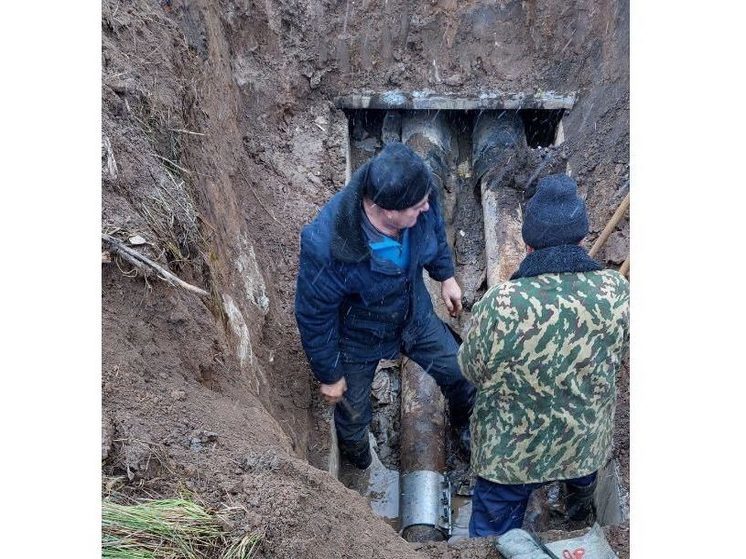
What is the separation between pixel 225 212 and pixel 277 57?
8.01ft

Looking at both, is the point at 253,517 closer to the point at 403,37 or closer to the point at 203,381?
the point at 203,381

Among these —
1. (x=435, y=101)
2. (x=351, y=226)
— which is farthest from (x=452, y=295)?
(x=435, y=101)

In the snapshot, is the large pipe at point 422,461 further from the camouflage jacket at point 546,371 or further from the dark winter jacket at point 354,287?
the camouflage jacket at point 546,371

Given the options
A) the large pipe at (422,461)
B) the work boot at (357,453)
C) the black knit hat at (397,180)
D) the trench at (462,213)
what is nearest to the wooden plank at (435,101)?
the trench at (462,213)

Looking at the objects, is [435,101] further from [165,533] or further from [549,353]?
[165,533]

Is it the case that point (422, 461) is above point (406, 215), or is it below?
below

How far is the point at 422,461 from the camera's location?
4086mm

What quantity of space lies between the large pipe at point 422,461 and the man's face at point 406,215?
1.65 meters

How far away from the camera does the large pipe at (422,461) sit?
3.79 meters

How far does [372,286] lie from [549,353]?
977 millimetres

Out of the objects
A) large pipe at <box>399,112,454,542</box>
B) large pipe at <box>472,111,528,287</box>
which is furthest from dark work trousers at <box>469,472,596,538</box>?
large pipe at <box>472,111,528,287</box>

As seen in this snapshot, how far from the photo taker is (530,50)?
6.45 m

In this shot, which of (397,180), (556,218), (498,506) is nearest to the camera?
(556,218)

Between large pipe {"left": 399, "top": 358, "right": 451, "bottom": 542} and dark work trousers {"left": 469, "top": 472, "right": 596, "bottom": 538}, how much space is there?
545mm
